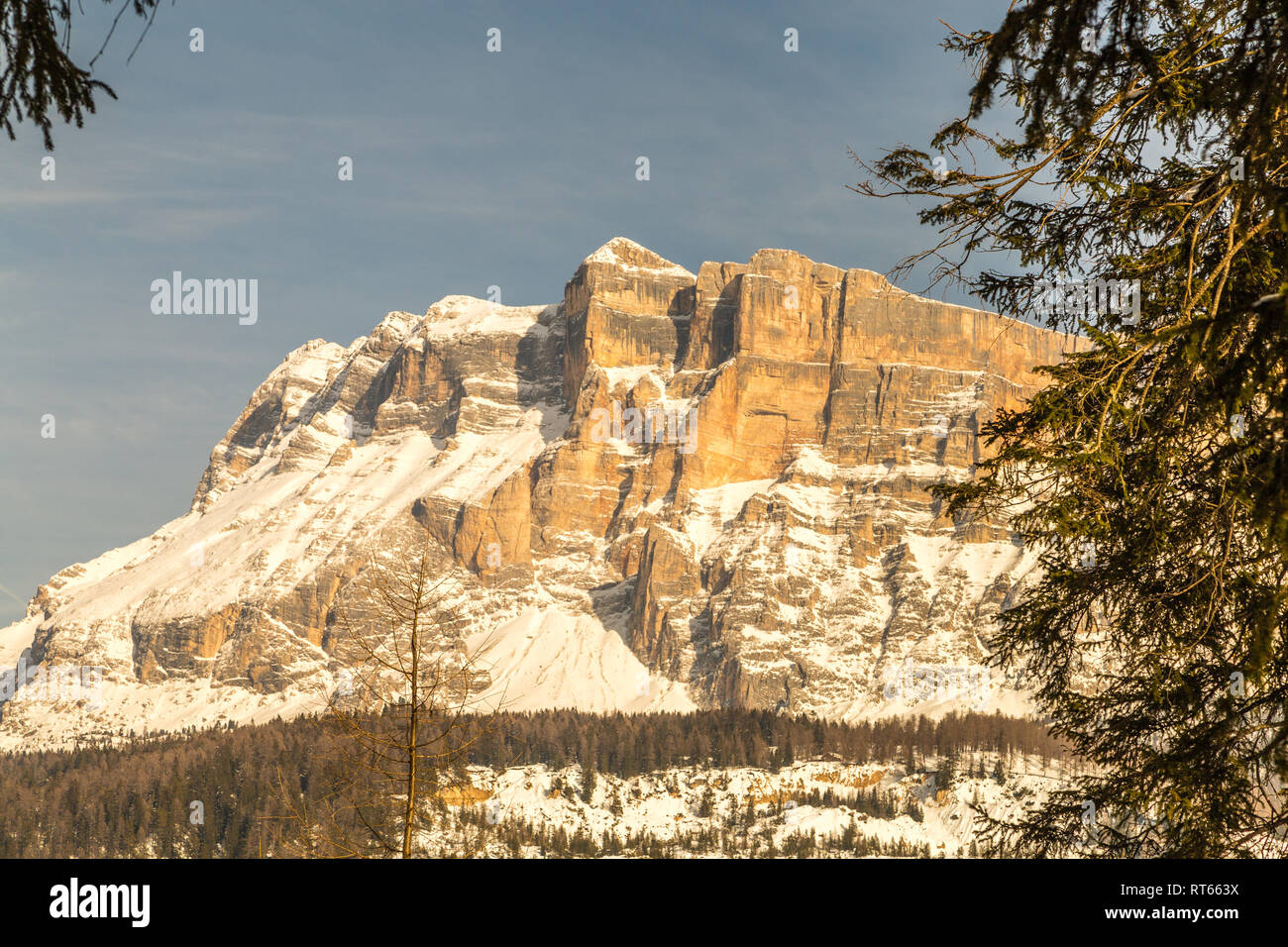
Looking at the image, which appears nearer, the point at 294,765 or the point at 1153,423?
the point at 1153,423

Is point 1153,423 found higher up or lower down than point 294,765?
higher up

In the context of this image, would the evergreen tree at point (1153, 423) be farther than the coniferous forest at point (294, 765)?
No

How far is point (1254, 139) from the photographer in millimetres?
7316

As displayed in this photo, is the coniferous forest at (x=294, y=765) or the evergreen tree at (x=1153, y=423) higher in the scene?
the evergreen tree at (x=1153, y=423)

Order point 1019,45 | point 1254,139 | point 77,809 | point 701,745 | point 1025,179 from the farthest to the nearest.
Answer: point 701,745
point 77,809
point 1025,179
point 1019,45
point 1254,139

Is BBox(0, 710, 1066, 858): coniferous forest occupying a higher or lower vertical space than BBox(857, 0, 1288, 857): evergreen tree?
lower

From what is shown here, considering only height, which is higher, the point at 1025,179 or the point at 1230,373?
the point at 1025,179

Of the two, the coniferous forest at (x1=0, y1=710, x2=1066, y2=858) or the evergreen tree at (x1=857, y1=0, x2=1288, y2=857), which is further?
the coniferous forest at (x1=0, y1=710, x2=1066, y2=858)
